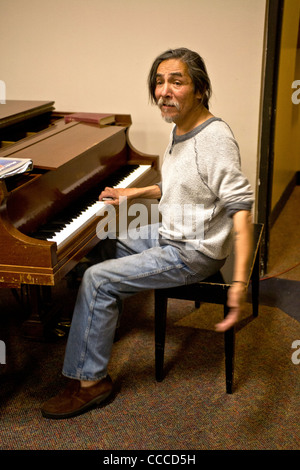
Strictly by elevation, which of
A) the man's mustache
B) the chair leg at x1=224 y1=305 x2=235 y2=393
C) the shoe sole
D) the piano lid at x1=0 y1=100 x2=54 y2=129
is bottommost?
the shoe sole

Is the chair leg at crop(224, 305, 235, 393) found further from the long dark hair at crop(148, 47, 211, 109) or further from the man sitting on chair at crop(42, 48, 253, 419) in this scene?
the long dark hair at crop(148, 47, 211, 109)

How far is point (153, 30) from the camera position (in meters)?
2.82

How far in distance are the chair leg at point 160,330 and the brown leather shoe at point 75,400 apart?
247mm

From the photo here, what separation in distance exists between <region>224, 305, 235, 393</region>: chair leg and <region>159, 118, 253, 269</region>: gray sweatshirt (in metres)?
0.32

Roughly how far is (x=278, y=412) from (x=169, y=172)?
103 centimetres

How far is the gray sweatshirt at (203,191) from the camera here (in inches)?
64.5

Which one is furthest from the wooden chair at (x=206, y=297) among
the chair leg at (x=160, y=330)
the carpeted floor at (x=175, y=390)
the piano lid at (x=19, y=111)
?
the piano lid at (x=19, y=111)

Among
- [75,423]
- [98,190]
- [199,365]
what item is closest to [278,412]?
[199,365]

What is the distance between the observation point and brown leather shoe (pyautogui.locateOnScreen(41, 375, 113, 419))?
6.18 ft

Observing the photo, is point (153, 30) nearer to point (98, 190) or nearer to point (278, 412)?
point (98, 190)

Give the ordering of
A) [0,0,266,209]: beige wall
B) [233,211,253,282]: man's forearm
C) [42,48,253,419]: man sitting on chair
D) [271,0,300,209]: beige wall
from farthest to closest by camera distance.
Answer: [271,0,300,209]: beige wall < [0,0,266,209]: beige wall < [42,48,253,419]: man sitting on chair < [233,211,253,282]: man's forearm

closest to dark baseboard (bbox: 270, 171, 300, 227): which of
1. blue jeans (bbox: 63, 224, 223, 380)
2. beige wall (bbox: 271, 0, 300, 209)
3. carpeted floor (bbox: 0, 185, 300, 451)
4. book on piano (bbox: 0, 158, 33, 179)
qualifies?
beige wall (bbox: 271, 0, 300, 209)

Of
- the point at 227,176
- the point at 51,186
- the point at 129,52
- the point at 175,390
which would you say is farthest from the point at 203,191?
the point at 129,52

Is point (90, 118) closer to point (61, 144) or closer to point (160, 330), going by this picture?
point (61, 144)
